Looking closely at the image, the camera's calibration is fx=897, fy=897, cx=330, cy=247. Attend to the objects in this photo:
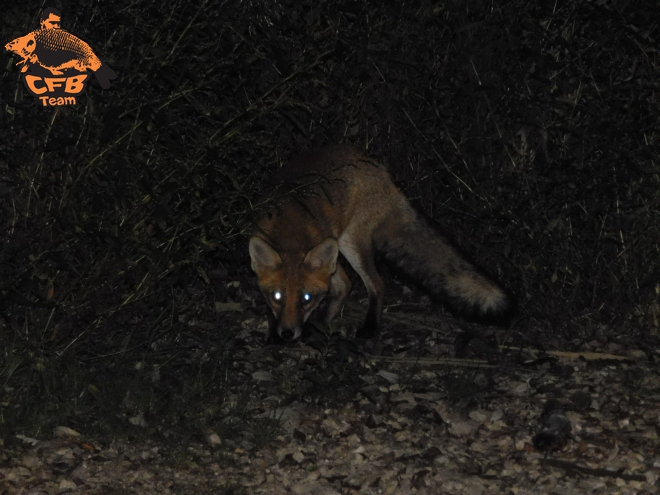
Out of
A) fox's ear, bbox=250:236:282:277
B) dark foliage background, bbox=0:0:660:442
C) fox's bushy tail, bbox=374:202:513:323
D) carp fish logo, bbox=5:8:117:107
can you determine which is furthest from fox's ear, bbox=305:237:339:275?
carp fish logo, bbox=5:8:117:107

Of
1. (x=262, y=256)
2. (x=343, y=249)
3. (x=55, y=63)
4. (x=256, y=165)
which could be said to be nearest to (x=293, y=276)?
(x=262, y=256)

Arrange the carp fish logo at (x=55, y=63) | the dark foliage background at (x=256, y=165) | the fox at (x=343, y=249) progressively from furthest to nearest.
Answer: the fox at (x=343, y=249)
the dark foliage background at (x=256, y=165)
the carp fish logo at (x=55, y=63)

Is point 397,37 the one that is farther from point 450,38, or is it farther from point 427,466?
point 427,466

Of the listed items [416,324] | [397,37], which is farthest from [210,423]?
[397,37]

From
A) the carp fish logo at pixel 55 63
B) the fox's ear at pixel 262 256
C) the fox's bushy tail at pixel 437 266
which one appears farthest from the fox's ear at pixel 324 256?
the carp fish logo at pixel 55 63

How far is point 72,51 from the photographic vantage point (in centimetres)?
442

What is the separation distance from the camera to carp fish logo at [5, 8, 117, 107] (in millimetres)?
4297

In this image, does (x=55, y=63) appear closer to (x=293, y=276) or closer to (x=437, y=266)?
(x=293, y=276)

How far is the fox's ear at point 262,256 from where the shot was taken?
5742mm

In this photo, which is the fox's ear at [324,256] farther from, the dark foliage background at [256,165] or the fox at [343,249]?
the dark foliage background at [256,165]

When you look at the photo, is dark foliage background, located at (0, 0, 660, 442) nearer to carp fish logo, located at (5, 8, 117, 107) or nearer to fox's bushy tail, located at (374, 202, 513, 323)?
carp fish logo, located at (5, 8, 117, 107)

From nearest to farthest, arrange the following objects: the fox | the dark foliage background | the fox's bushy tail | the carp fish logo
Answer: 1. the carp fish logo
2. the dark foliage background
3. the fox's bushy tail
4. the fox

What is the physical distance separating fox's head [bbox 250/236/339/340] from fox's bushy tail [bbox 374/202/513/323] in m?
0.59

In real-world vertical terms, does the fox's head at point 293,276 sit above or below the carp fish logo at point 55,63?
below
